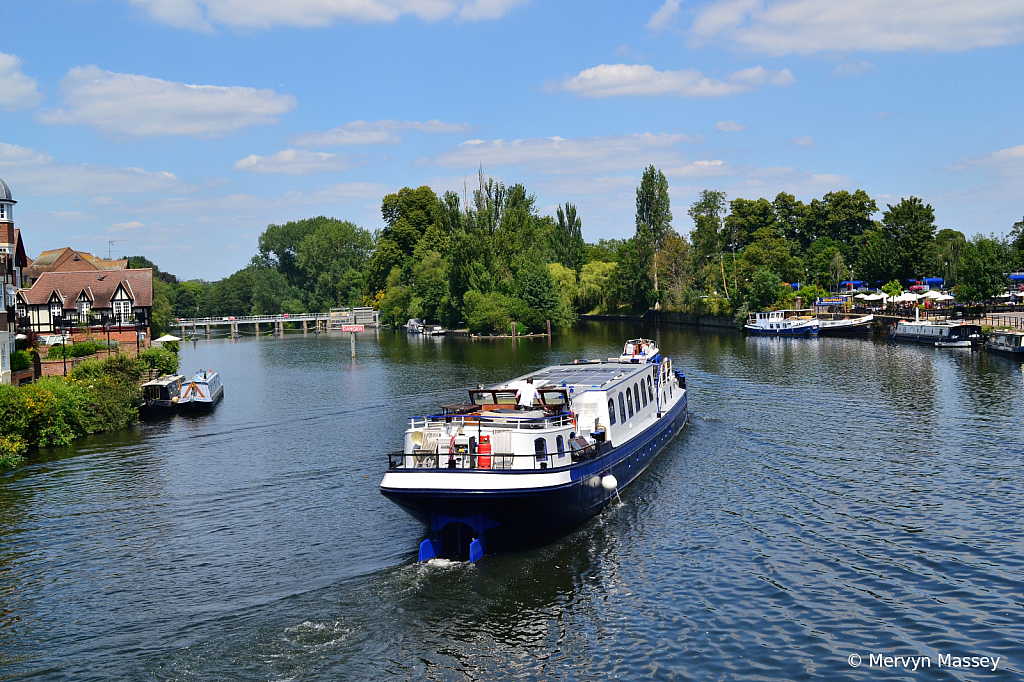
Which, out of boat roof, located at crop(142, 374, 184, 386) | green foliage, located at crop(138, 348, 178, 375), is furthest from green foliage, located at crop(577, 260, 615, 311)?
boat roof, located at crop(142, 374, 184, 386)

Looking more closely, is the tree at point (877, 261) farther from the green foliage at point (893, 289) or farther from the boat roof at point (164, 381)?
the boat roof at point (164, 381)

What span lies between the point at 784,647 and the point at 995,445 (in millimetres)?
24113

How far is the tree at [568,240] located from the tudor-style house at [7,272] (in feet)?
372

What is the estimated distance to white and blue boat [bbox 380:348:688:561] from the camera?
23.6 metres

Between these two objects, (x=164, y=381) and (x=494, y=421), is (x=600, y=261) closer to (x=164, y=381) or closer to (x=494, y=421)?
(x=164, y=381)

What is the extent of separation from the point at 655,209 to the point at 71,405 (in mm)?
111657

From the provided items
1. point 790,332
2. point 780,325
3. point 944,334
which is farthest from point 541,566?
point 780,325

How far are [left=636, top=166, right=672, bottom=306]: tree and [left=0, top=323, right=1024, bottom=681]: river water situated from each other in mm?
97581

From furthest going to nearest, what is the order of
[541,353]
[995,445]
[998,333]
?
1. [541,353]
2. [998,333]
3. [995,445]

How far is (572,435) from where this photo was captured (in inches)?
1081

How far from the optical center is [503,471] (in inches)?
937

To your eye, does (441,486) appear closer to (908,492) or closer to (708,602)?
(708,602)

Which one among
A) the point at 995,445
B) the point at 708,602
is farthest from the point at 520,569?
the point at 995,445

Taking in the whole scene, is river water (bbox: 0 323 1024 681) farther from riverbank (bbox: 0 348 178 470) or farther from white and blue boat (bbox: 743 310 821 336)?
white and blue boat (bbox: 743 310 821 336)
